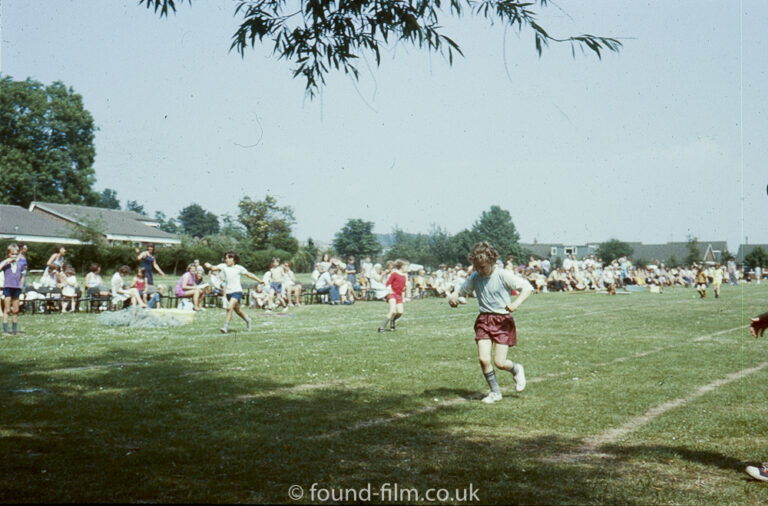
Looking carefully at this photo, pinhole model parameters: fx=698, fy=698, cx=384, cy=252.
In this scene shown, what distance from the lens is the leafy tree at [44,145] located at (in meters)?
64.9

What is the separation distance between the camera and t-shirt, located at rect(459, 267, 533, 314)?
8.04 meters

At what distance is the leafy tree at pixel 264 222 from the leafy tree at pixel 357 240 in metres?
20.9

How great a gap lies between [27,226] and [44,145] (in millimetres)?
12537

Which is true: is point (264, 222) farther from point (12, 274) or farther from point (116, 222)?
point (12, 274)

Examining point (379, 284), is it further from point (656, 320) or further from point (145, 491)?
point (145, 491)

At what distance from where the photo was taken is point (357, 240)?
95812 mm

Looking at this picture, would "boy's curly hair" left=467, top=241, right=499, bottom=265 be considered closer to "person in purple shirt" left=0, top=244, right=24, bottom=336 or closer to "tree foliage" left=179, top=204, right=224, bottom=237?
"person in purple shirt" left=0, top=244, right=24, bottom=336

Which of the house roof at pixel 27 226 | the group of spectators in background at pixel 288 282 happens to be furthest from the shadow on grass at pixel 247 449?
the house roof at pixel 27 226

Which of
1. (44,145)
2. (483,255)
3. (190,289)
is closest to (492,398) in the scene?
(483,255)

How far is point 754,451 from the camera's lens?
5750mm

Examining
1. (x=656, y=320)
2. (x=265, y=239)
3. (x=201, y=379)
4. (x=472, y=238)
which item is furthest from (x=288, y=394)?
(x=472, y=238)

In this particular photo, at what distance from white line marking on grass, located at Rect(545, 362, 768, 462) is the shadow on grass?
6.5 inches

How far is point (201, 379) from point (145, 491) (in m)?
4.67

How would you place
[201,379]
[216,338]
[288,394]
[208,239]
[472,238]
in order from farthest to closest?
[472,238]
[208,239]
[216,338]
[201,379]
[288,394]
